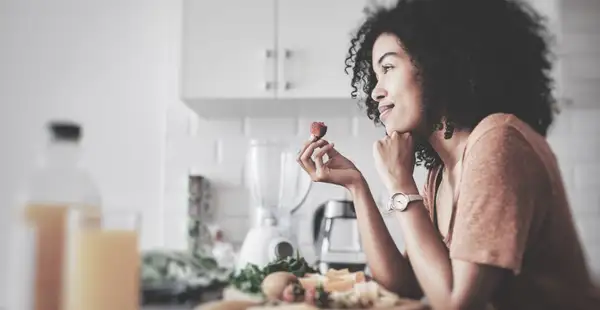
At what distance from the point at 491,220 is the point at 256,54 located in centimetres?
63

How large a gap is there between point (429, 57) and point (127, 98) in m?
0.58

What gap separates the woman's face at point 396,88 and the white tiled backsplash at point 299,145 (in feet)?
0.11

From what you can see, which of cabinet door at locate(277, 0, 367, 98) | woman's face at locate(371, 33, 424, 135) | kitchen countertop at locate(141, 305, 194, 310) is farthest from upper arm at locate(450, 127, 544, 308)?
cabinet door at locate(277, 0, 367, 98)

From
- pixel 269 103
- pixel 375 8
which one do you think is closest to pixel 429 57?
pixel 375 8

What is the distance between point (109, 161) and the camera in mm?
1245

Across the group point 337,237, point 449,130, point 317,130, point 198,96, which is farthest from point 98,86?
point 449,130

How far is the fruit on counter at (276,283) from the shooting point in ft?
2.90

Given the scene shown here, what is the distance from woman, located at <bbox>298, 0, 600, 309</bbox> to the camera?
2.95 ft

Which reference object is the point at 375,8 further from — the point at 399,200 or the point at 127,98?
the point at 127,98

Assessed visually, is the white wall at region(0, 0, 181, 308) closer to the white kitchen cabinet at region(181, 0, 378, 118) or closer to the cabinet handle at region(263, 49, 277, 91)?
the white kitchen cabinet at region(181, 0, 378, 118)

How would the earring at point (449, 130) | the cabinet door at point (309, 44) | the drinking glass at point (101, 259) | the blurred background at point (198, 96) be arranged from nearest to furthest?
the drinking glass at point (101, 259), the earring at point (449, 130), the blurred background at point (198, 96), the cabinet door at point (309, 44)

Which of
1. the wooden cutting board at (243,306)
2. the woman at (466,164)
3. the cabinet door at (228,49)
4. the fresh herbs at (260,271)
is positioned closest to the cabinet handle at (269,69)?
the cabinet door at (228,49)

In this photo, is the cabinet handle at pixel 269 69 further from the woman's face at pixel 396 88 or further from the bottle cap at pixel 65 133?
the bottle cap at pixel 65 133

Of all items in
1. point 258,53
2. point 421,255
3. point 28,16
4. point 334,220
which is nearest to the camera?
point 421,255
